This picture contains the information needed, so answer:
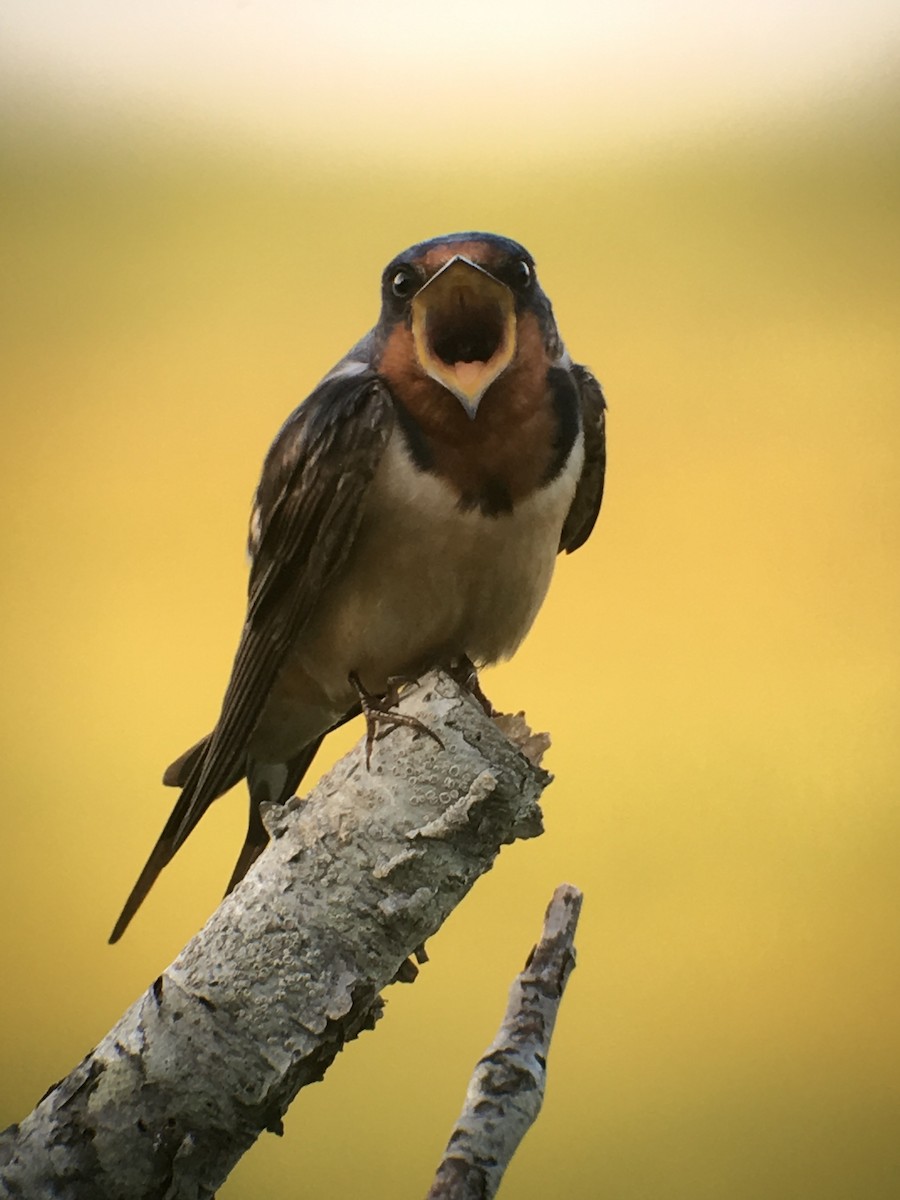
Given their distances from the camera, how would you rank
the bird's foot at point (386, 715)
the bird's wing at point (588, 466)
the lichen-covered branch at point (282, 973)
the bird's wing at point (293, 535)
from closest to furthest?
the lichen-covered branch at point (282, 973)
the bird's foot at point (386, 715)
the bird's wing at point (293, 535)
the bird's wing at point (588, 466)

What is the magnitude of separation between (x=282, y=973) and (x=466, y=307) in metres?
0.50

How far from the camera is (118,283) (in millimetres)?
1214

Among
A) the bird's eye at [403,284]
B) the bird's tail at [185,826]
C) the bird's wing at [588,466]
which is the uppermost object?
the bird's wing at [588,466]

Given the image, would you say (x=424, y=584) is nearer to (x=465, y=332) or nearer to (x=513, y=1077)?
(x=465, y=332)

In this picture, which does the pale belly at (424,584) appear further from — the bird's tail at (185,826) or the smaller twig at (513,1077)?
the smaller twig at (513,1077)

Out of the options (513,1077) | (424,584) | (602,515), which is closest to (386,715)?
(424,584)

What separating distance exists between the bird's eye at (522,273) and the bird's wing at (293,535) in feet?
0.45

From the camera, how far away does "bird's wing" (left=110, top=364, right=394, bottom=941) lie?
973 mm

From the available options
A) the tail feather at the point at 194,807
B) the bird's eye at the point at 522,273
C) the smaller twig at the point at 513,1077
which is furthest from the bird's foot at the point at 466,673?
the bird's eye at the point at 522,273

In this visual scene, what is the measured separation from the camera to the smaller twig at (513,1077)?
796mm

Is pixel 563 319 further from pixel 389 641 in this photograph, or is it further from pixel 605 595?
pixel 389 641

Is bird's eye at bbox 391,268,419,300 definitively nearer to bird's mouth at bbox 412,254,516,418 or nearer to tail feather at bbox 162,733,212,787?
bird's mouth at bbox 412,254,516,418

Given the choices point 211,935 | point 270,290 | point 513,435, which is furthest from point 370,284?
point 211,935

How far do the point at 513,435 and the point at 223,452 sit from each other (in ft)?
1.21
